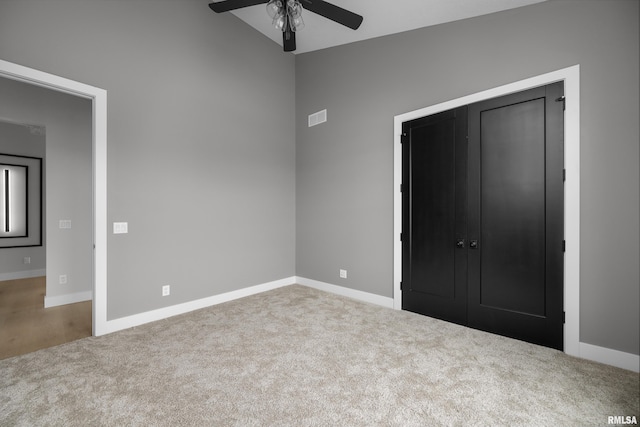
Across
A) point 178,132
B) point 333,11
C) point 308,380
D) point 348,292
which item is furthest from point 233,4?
point 348,292

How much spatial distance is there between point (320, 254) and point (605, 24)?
371 cm

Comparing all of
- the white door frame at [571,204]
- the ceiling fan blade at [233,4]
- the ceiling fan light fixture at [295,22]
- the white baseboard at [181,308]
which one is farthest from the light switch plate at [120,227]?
Answer: the white door frame at [571,204]

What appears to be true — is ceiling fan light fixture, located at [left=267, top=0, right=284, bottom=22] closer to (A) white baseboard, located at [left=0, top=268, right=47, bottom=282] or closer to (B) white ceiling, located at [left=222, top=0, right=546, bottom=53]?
(B) white ceiling, located at [left=222, top=0, right=546, bottom=53]

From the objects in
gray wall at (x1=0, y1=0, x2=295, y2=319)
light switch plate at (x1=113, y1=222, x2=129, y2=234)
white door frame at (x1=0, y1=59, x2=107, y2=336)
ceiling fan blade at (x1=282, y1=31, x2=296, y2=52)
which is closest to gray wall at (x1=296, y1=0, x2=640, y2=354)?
gray wall at (x1=0, y1=0, x2=295, y2=319)

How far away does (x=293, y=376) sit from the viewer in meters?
2.04

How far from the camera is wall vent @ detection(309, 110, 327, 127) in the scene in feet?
13.8

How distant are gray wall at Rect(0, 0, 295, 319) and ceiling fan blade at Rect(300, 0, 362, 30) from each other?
1.82m

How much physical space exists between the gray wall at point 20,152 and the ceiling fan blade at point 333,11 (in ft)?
17.6

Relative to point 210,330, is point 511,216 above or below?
above

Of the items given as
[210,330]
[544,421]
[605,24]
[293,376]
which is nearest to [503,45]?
[605,24]

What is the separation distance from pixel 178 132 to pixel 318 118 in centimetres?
199

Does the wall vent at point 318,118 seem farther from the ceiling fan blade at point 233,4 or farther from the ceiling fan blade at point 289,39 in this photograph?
the ceiling fan blade at point 233,4

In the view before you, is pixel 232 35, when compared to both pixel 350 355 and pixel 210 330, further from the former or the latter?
pixel 350 355

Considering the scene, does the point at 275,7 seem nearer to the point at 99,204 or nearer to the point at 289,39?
the point at 289,39
